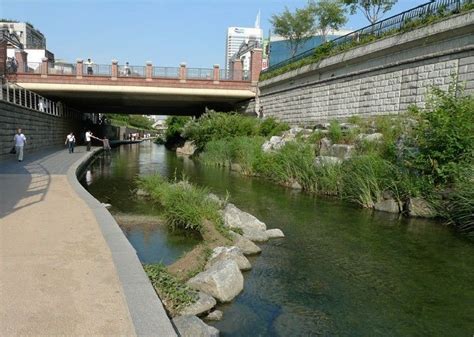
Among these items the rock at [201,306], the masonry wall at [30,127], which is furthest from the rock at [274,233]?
the masonry wall at [30,127]

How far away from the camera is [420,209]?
43.1 feet

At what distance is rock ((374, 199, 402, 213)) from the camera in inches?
544

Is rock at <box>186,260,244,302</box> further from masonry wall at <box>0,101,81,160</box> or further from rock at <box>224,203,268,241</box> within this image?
masonry wall at <box>0,101,81,160</box>

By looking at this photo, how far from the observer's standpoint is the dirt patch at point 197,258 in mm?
7309

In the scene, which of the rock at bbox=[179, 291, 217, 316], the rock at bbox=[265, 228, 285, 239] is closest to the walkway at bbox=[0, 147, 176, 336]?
the rock at bbox=[179, 291, 217, 316]

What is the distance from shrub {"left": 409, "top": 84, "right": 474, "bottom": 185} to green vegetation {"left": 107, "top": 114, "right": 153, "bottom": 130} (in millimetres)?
80133

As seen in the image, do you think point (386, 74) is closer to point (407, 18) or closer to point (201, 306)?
point (407, 18)

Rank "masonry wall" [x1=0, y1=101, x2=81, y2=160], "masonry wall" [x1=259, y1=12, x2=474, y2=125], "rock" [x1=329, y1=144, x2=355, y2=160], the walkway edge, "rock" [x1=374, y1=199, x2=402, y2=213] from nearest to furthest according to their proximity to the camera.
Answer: the walkway edge < "rock" [x1=374, y1=199, x2=402, y2=213] < "masonry wall" [x1=259, y1=12, x2=474, y2=125] < "rock" [x1=329, y1=144, x2=355, y2=160] < "masonry wall" [x1=0, y1=101, x2=81, y2=160]

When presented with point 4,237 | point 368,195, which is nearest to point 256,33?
point 368,195

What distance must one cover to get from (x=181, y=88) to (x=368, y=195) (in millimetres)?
25944

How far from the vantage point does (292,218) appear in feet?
42.1

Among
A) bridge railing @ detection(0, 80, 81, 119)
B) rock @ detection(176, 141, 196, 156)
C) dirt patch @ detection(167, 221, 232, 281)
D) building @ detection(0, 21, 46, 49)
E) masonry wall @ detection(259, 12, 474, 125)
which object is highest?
building @ detection(0, 21, 46, 49)

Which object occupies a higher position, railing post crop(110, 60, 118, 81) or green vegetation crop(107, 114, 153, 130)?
railing post crop(110, 60, 118, 81)

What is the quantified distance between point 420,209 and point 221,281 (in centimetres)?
862
